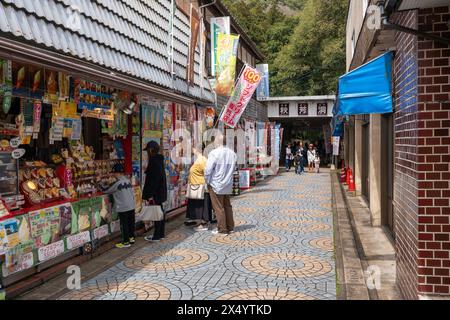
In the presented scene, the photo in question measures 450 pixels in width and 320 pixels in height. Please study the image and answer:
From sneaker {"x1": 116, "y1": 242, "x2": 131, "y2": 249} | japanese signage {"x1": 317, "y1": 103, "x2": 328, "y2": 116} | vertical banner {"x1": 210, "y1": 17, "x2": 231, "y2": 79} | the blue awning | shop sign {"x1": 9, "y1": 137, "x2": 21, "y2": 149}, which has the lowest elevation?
sneaker {"x1": 116, "y1": 242, "x2": 131, "y2": 249}

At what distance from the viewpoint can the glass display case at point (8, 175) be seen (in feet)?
17.8

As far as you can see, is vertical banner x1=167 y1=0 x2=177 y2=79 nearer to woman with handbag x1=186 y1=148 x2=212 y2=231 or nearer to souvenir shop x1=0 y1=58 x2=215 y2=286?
souvenir shop x1=0 y1=58 x2=215 y2=286

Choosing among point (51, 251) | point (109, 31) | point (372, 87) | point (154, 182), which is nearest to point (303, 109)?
point (154, 182)

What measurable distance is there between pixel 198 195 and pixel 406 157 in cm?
519

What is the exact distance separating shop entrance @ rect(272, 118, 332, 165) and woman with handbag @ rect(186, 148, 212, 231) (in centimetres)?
2568

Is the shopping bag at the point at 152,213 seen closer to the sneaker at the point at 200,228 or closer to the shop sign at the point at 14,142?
the sneaker at the point at 200,228

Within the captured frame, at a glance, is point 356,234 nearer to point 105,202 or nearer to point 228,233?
point 228,233

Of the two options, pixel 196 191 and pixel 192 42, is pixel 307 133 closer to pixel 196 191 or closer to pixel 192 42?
pixel 192 42

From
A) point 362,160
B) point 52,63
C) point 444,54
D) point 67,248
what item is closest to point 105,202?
point 67,248

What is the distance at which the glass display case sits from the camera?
5.43 m

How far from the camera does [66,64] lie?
5.18 m

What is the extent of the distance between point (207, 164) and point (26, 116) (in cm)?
388

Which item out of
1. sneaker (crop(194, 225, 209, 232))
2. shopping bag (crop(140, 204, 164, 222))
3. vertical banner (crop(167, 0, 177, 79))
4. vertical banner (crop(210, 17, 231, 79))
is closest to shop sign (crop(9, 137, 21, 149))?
shopping bag (crop(140, 204, 164, 222))

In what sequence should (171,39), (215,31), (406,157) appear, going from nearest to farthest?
(406,157)
(171,39)
(215,31)
